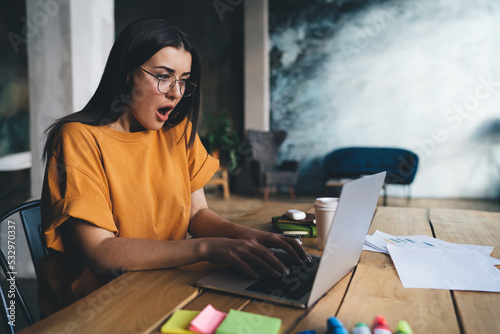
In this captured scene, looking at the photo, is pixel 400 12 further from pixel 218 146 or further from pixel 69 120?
pixel 69 120

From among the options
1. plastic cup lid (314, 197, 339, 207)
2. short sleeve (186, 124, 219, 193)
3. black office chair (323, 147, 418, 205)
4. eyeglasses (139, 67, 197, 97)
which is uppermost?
eyeglasses (139, 67, 197, 97)

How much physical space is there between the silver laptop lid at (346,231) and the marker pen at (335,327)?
0.23ft

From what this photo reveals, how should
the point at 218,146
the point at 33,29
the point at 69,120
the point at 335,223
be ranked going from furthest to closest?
the point at 218,146, the point at 33,29, the point at 69,120, the point at 335,223

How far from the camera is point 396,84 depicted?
576cm

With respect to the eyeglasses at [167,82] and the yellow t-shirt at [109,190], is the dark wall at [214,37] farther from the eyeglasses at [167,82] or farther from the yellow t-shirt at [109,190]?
the eyeglasses at [167,82]

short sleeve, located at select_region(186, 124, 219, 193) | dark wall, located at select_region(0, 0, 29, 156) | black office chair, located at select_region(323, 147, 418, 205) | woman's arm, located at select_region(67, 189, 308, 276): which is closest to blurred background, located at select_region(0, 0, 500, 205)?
dark wall, located at select_region(0, 0, 29, 156)

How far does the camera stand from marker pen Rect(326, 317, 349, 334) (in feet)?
1.69

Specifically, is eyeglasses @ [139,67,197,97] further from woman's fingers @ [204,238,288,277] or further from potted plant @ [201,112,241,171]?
potted plant @ [201,112,241,171]

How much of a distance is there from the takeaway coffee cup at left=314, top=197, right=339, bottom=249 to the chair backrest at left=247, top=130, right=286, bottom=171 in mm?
4750

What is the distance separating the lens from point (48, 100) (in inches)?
95.5

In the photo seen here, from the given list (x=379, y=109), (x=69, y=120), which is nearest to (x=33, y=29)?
(x=69, y=120)

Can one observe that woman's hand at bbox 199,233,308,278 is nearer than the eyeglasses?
Yes

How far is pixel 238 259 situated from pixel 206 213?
0.45 meters

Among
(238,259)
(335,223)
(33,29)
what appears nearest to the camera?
(335,223)
